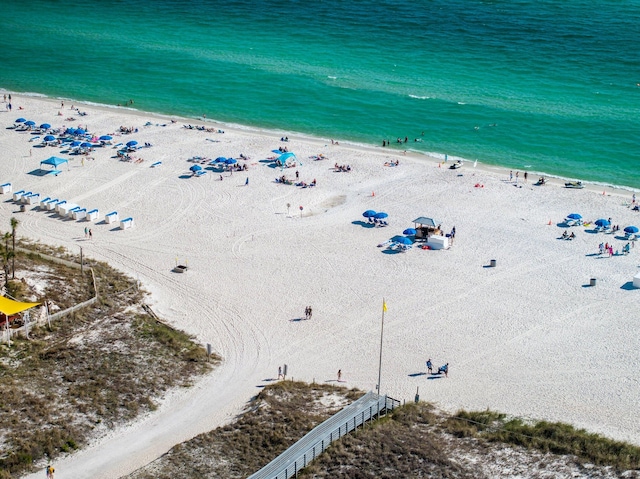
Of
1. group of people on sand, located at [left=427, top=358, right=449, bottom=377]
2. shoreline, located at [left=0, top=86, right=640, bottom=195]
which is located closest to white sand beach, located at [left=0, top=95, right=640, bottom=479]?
group of people on sand, located at [left=427, top=358, right=449, bottom=377]

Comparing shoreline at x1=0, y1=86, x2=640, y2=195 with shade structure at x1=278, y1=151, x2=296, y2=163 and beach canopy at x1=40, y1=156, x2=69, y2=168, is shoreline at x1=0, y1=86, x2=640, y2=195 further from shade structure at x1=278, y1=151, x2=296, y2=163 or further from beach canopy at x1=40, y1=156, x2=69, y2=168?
beach canopy at x1=40, y1=156, x2=69, y2=168

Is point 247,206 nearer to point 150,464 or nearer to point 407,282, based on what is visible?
point 407,282

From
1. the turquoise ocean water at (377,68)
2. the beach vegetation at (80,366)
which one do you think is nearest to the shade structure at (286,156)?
the turquoise ocean water at (377,68)

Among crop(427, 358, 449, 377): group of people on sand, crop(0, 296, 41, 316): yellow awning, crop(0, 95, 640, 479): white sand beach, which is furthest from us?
crop(0, 296, 41, 316): yellow awning

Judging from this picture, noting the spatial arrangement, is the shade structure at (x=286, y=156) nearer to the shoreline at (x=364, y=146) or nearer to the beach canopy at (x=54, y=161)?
the shoreline at (x=364, y=146)

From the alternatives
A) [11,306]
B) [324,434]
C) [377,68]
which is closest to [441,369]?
[324,434]
